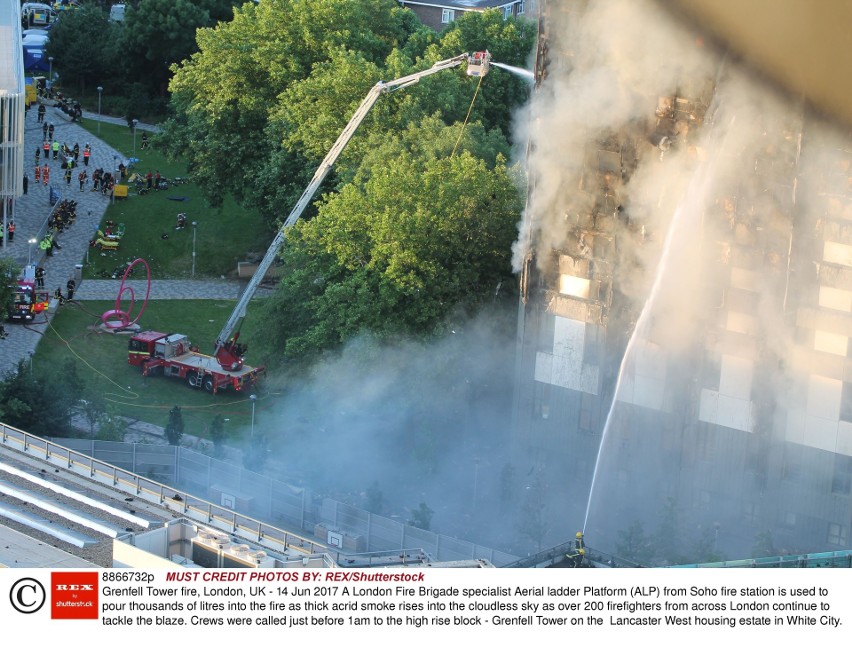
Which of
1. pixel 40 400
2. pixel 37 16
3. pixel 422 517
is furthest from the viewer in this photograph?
pixel 37 16

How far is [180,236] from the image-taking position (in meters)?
83.9

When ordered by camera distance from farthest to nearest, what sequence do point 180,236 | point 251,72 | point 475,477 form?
point 180,236 < point 251,72 < point 475,477

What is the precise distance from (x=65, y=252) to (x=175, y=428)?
2516 cm

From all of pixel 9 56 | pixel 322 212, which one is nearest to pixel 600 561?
pixel 322 212

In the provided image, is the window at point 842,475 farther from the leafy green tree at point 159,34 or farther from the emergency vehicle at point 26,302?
the leafy green tree at point 159,34

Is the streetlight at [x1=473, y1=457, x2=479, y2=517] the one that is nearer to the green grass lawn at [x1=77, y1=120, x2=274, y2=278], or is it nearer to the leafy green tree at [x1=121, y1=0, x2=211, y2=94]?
the green grass lawn at [x1=77, y1=120, x2=274, y2=278]

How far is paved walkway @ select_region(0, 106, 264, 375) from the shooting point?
225 feet

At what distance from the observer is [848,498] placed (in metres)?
50.3

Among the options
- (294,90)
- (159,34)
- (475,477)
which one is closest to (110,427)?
(475,477)

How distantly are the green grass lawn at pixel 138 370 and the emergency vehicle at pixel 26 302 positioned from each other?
87cm
